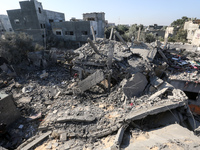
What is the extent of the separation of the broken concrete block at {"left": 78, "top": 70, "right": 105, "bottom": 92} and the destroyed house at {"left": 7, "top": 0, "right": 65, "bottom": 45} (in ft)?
52.1

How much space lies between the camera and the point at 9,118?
4852mm

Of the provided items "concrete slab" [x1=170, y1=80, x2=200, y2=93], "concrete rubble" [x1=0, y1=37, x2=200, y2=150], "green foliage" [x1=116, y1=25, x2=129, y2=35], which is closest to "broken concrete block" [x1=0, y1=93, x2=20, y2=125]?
"concrete rubble" [x1=0, y1=37, x2=200, y2=150]

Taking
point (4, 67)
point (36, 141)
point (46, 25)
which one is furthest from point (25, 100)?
point (46, 25)

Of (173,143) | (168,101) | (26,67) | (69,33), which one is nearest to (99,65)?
(168,101)

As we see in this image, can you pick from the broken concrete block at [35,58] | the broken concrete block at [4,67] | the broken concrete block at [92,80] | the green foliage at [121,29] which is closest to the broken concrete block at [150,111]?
the broken concrete block at [92,80]

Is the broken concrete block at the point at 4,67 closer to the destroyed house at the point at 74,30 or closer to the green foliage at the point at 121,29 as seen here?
the destroyed house at the point at 74,30

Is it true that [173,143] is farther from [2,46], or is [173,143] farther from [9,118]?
[2,46]

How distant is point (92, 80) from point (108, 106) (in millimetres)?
1659

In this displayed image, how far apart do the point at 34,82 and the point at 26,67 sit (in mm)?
2980

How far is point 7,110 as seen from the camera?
15.6ft

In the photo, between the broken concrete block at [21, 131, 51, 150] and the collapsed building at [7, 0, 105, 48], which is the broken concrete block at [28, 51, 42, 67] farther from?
the collapsed building at [7, 0, 105, 48]

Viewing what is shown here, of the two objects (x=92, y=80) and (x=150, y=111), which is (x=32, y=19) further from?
(x=150, y=111)

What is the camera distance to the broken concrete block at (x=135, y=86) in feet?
16.2

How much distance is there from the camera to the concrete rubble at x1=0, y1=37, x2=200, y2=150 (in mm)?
3399
